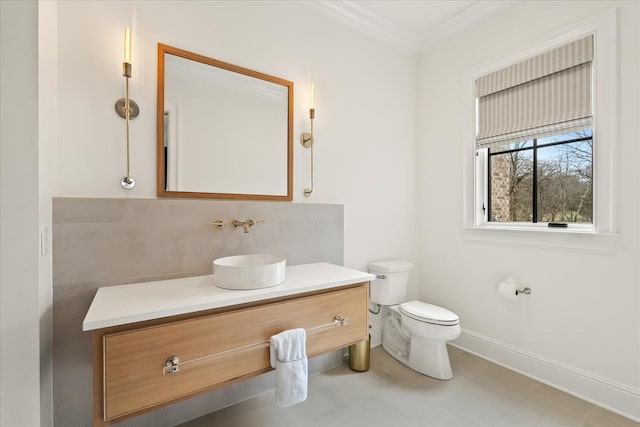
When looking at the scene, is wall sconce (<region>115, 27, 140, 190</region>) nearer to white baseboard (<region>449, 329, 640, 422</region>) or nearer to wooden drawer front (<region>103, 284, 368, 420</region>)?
wooden drawer front (<region>103, 284, 368, 420</region>)

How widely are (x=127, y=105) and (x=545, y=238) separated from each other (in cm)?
267

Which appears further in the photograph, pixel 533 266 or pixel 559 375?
pixel 533 266

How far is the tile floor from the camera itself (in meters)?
1.64

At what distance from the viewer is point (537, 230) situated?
204 centimetres

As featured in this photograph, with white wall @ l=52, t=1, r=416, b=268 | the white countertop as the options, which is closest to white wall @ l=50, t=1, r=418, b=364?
white wall @ l=52, t=1, r=416, b=268

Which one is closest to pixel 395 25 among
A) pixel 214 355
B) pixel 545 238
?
pixel 545 238

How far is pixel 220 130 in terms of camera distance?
5.85ft

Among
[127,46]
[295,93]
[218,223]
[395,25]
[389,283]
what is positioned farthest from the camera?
[395,25]

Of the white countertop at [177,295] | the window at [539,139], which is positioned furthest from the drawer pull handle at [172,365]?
the window at [539,139]

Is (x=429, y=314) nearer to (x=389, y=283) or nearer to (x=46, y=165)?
(x=389, y=283)

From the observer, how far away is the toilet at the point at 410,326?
2.04 meters

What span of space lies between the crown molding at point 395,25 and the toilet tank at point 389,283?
1924 millimetres

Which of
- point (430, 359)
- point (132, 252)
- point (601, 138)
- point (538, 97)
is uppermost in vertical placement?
point (538, 97)

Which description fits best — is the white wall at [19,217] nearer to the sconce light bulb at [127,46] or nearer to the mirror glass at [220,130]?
the sconce light bulb at [127,46]
